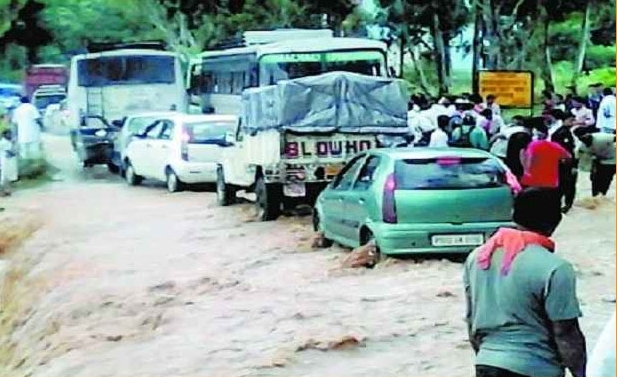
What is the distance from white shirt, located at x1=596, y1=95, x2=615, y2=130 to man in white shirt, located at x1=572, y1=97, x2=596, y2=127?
0.68 feet

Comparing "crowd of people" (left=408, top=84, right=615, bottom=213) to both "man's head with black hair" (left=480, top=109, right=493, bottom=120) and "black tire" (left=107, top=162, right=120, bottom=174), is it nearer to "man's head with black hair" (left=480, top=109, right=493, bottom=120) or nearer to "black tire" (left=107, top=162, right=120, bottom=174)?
"man's head with black hair" (left=480, top=109, right=493, bottom=120)

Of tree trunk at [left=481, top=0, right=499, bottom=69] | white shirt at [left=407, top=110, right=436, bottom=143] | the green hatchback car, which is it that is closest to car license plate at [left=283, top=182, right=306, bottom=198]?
white shirt at [left=407, top=110, right=436, bottom=143]

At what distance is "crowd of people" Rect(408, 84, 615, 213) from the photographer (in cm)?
1679

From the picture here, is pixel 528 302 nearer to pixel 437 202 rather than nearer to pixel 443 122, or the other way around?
pixel 437 202

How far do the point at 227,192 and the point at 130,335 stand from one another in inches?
416

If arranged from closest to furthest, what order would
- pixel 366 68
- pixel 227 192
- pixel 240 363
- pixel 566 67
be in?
pixel 240 363 < pixel 227 192 < pixel 366 68 < pixel 566 67

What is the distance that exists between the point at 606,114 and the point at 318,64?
630cm

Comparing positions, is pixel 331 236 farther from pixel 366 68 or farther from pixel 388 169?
pixel 366 68

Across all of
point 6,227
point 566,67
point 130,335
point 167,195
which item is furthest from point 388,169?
point 566,67

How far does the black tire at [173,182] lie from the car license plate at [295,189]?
6075 mm

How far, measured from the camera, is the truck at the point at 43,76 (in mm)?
61219

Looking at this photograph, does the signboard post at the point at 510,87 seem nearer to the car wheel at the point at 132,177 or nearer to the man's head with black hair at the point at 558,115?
the man's head with black hair at the point at 558,115

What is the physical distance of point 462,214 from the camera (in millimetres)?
14164

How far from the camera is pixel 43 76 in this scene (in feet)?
205
